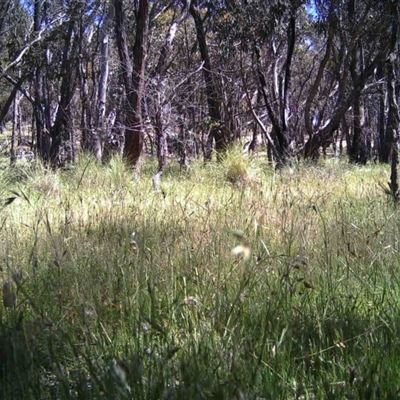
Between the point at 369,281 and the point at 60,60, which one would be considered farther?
the point at 60,60

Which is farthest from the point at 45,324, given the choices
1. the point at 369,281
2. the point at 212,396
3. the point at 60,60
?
the point at 60,60

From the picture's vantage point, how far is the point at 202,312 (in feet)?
7.32

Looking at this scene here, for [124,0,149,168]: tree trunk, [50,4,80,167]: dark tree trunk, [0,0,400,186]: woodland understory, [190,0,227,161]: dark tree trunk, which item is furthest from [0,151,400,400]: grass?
[50,4,80,167]: dark tree trunk

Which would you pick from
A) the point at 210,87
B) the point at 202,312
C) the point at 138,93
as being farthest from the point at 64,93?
the point at 202,312

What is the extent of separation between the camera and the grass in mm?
1527

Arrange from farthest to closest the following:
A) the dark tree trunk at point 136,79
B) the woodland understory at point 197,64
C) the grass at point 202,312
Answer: the woodland understory at point 197,64 → the dark tree trunk at point 136,79 → the grass at point 202,312

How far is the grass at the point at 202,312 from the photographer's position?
5.01ft

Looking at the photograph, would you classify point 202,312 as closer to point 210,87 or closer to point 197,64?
point 210,87

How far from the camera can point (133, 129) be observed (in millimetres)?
10172

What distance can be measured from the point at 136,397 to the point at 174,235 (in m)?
2.38

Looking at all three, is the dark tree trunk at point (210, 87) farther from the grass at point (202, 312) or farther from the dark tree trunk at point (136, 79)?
the grass at point (202, 312)

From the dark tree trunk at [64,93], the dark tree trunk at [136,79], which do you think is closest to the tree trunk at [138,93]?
the dark tree trunk at [136,79]

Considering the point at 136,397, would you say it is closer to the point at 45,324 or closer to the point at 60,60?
the point at 45,324

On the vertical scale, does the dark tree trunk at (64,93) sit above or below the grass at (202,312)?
above
